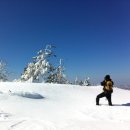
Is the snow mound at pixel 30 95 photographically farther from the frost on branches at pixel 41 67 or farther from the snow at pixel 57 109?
the frost on branches at pixel 41 67

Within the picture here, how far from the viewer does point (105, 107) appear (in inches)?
574

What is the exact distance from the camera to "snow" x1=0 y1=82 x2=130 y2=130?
414 inches

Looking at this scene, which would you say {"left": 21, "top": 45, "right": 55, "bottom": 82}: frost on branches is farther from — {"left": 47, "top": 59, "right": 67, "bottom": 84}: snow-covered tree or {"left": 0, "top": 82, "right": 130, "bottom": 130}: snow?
{"left": 0, "top": 82, "right": 130, "bottom": 130}: snow

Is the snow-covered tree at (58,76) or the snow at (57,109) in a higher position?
the snow-covered tree at (58,76)

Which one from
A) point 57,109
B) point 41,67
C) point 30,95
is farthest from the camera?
point 41,67

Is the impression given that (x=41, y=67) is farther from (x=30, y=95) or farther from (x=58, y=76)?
(x=30, y=95)

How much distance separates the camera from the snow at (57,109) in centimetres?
1051

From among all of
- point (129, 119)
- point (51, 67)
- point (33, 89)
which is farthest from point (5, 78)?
point (129, 119)

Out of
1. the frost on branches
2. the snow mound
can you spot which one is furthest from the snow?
the frost on branches

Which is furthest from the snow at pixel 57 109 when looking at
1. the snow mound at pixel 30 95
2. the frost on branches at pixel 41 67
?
the frost on branches at pixel 41 67

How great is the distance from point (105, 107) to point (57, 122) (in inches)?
172

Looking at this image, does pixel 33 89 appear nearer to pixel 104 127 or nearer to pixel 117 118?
pixel 117 118

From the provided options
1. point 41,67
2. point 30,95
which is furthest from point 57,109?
point 41,67

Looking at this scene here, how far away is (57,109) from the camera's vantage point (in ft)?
47.0
